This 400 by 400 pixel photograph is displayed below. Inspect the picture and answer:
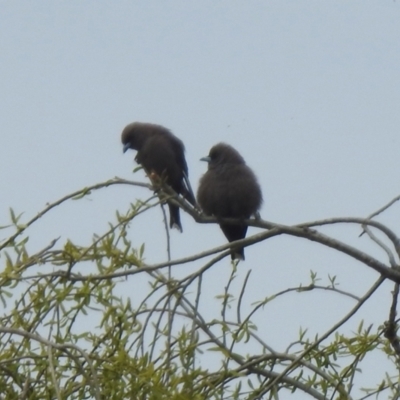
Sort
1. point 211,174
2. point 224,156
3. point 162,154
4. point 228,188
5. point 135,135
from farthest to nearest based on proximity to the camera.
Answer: point 135,135 → point 162,154 → point 224,156 → point 211,174 → point 228,188

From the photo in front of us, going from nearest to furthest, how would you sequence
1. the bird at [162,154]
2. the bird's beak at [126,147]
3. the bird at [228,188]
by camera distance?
the bird at [228,188], the bird at [162,154], the bird's beak at [126,147]

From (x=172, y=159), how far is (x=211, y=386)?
14.8ft

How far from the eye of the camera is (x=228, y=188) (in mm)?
6617

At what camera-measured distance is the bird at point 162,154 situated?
7816mm

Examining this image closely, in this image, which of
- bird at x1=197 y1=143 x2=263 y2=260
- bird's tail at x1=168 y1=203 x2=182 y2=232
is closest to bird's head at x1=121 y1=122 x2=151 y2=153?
bird's tail at x1=168 y1=203 x2=182 y2=232

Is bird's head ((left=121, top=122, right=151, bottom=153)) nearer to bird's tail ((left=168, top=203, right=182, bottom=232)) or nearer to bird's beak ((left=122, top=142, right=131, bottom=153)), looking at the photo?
bird's beak ((left=122, top=142, right=131, bottom=153))

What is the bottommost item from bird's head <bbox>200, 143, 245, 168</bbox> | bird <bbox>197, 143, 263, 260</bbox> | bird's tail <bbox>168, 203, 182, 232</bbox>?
bird <bbox>197, 143, 263, 260</bbox>

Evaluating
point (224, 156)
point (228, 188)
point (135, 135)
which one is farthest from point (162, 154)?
point (228, 188)

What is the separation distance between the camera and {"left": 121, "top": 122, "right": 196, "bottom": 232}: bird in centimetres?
782

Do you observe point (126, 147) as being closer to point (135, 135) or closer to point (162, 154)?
point (135, 135)

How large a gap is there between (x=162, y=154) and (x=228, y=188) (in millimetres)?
1377

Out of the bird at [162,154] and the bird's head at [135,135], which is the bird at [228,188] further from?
the bird's head at [135,135]

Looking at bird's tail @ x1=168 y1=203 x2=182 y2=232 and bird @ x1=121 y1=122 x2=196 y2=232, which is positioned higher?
bird @ x1=121 y1=122 x2=196 y2=232

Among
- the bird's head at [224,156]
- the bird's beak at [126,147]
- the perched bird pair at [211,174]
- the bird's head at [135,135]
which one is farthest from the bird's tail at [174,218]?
the bird's head at [224,156]
